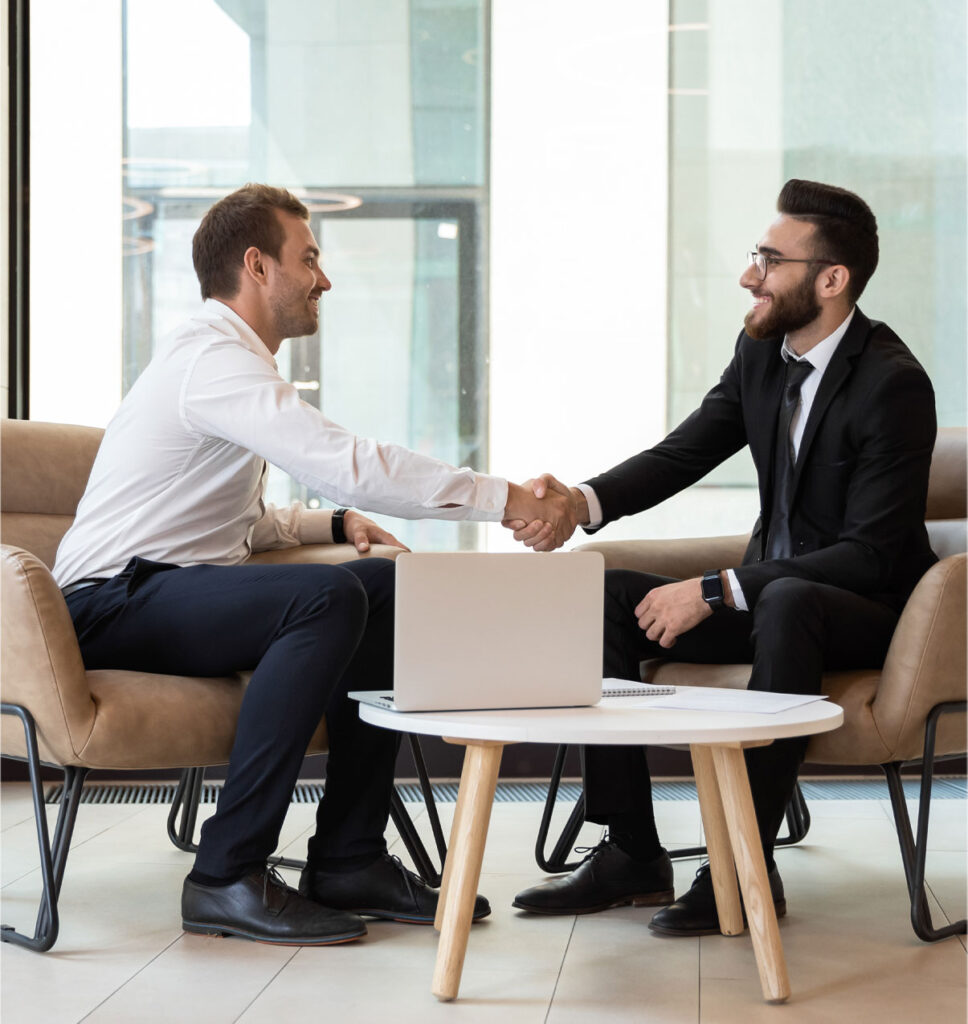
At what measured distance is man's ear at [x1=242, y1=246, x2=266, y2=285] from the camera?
2342 millimetres

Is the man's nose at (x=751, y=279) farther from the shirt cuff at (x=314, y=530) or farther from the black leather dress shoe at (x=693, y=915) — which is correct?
the black leather dress shoe at (x=693, y=915)

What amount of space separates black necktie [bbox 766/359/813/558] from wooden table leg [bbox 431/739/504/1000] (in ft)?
3.08

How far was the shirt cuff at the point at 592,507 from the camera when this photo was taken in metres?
Answer: 2.65

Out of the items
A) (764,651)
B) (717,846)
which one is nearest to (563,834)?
(717,846)

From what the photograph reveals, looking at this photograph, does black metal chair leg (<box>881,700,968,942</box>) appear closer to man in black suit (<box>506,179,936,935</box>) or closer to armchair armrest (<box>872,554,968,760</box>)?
armchair armrest (<box>872,554,968,760</box>)

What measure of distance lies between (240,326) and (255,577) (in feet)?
1.69

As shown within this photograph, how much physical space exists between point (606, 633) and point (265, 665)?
0.65 m

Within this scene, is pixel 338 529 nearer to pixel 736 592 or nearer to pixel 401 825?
pixel 401 825

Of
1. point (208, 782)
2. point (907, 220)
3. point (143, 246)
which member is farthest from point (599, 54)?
point (208, 782)

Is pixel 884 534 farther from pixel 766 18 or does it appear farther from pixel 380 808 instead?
pixel 766 18

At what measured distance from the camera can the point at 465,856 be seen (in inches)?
66.5

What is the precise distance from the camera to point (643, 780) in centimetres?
214

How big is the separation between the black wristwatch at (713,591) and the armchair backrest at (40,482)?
4.22 ft

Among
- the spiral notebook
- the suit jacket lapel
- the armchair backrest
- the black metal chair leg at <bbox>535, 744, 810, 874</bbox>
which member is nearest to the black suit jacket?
the suit jacket lapel
